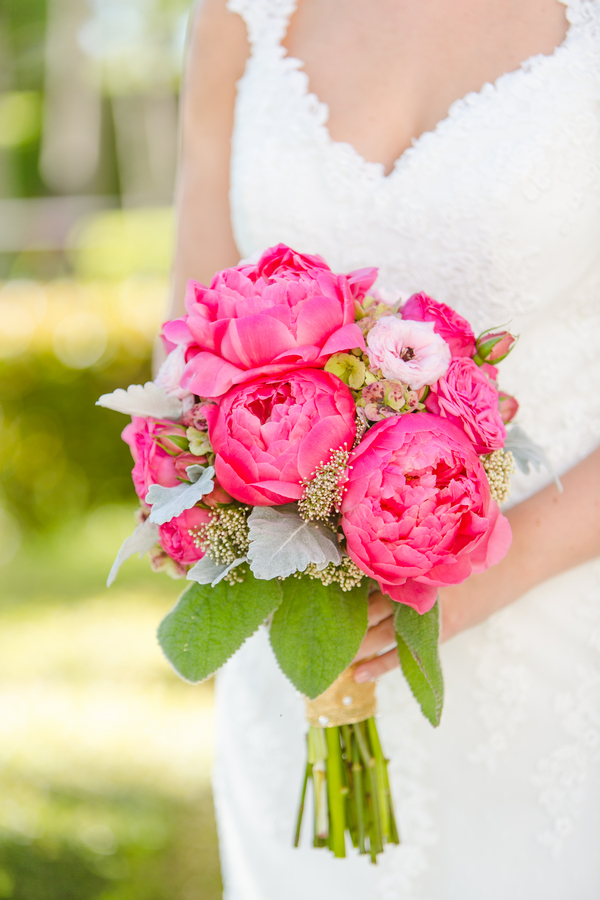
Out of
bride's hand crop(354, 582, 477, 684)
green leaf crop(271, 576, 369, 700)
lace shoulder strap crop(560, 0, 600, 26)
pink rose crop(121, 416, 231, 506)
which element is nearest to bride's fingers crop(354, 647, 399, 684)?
bride's hand crop(354, 582, 477, 684)

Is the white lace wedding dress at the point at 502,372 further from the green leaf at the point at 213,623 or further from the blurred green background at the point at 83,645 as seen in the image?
the blurred green background at the point at 83,645

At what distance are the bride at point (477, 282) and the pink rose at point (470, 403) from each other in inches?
20.8

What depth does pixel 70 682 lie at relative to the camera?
439cm

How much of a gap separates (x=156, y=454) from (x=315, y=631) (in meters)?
0.37

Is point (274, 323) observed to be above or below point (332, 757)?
above

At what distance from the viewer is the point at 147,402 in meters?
1.16

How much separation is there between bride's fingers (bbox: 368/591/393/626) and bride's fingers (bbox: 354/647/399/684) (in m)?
0.12

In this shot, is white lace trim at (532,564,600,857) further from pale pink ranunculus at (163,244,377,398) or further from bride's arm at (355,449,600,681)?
pale pink ranunculus at (163,244,377,398)

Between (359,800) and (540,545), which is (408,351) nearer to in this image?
(540,545)

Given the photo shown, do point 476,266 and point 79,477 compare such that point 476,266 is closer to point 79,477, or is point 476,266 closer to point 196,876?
point 196,876

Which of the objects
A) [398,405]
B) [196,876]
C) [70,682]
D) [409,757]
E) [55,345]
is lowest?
[70,682]

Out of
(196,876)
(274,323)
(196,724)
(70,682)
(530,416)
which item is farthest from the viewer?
(70,682)

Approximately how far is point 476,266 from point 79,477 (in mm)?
5198

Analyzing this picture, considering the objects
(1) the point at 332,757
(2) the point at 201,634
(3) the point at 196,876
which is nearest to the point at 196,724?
(3) the point at 196,876
